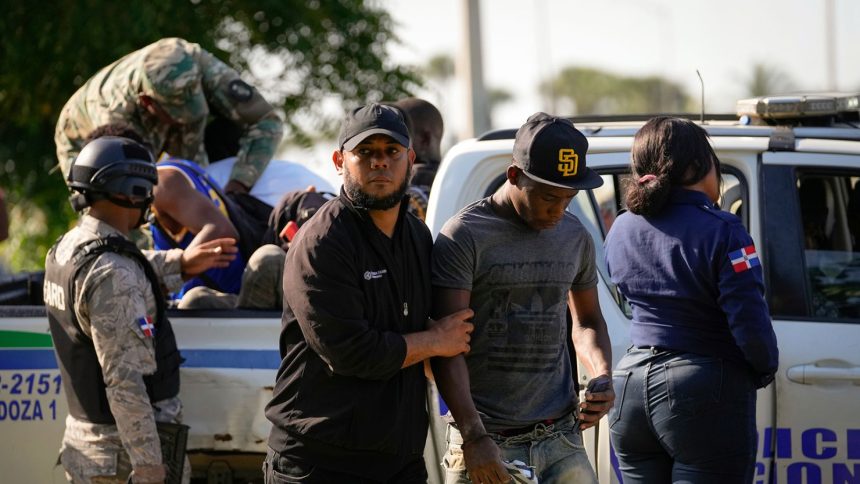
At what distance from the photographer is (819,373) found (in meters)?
4.01

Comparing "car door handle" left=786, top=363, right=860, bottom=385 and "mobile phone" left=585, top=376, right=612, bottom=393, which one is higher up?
"mobile phone" left=585, top=376, right=612, bottom=393

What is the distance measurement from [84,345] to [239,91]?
7.13 feet

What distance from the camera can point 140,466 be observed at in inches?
149

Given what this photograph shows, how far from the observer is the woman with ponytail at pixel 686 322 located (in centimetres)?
352

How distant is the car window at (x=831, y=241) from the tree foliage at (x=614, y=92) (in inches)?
2335

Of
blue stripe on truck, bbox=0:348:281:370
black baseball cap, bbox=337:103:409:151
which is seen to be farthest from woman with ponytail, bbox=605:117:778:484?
blue stripe on truck, bbox=0:348:281:370

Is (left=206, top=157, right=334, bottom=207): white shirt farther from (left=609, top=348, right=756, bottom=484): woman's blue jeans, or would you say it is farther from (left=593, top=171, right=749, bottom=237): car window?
→ (left=609, top=348, right=756, bottom=484): woman's blue jeans

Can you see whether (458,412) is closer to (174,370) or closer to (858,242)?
(174,370)

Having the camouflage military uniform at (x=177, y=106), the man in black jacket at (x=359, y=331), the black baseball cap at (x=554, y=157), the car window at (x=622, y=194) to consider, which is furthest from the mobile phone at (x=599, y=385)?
the camouflage military uniform at (x=177, y=106)

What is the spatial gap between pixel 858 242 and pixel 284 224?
219 cm

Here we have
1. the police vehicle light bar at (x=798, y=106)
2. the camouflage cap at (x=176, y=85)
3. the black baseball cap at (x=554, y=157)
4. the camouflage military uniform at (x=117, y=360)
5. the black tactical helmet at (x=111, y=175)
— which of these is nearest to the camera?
the black baseball cap at (x=554, y=157)

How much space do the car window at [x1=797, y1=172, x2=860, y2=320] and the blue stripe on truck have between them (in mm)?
1904

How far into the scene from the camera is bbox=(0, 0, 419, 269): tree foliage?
8.15 m

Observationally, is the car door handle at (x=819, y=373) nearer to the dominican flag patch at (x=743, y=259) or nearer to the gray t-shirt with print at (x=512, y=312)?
the dominican flag patch at (x=743, y=259)
